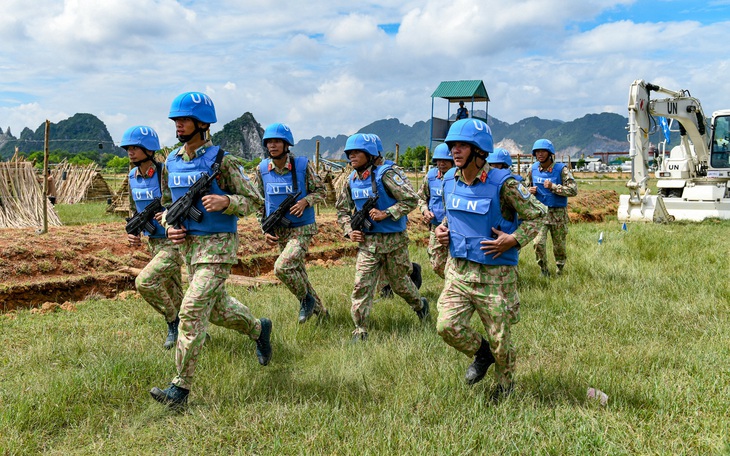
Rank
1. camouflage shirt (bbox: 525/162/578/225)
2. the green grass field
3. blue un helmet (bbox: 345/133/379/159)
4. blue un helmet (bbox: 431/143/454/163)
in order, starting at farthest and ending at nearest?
camouflage shirt (bbox: 525/162/578/225) < blue un helmet (bbox: 431/143/454/163) < blue un helmet (bbox: 345/133/379/159) < the green grass field

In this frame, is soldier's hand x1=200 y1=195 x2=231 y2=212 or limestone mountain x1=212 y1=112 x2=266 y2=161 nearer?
soldier's hand x1=200 y1=195 x2=231 y2=212

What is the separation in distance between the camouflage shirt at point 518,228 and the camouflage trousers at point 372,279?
6.10 ft

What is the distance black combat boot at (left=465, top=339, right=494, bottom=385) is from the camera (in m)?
4.23

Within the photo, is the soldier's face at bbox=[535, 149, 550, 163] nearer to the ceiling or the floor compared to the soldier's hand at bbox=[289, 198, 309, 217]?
nearer to the ceiling

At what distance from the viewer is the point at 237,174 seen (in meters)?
4.36

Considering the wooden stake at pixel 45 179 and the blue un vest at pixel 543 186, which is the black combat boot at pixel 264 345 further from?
the wooden stake at pixel 45 179

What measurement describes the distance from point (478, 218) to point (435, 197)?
3.30 m

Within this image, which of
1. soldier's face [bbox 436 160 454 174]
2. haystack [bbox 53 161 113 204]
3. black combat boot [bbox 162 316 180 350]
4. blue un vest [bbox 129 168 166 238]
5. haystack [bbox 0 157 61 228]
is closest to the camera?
black combat boot [bbox 162 316 180 350]

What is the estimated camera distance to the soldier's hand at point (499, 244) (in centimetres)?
386

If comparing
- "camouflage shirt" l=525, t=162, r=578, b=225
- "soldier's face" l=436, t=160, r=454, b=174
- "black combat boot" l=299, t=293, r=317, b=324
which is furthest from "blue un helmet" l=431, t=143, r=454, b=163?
"camouflage shirt" l=525, t=162, r=578, b=225

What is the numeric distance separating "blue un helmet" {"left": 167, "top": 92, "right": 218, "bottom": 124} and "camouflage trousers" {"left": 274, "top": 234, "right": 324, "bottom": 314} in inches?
88.8

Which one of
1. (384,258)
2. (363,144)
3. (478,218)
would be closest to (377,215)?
(384,258)

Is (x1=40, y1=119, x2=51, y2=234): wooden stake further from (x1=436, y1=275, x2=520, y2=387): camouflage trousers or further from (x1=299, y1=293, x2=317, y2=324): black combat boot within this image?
(x1=436, y1=275, x2=520, y2=387): camouflage trousers

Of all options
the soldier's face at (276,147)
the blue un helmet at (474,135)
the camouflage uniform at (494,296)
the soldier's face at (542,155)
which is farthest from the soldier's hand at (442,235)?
the soldier's face at (542,155)
